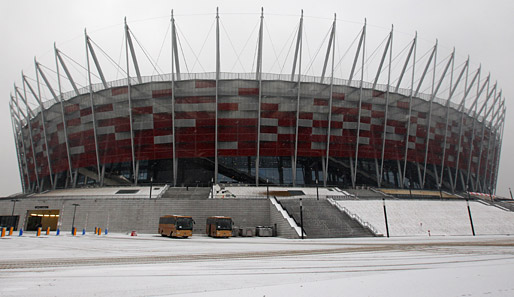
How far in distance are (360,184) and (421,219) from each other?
66.3 feet

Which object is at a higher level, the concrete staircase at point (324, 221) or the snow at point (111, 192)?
the snow at point (111, 192)

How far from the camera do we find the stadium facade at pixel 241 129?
5097 centimetres

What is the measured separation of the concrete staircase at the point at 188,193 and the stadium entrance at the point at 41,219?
14.6 metres

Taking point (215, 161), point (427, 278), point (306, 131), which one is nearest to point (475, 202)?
point (306, 131)

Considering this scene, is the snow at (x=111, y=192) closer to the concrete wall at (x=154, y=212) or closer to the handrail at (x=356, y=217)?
the concrete wall at (x=154, y=212)

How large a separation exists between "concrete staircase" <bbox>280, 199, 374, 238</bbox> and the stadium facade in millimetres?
15206

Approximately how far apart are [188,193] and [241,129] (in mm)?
12962

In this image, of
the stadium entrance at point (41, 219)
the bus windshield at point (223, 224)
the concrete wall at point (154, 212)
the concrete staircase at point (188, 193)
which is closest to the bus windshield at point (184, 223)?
the bus windshield at point (223, 224)

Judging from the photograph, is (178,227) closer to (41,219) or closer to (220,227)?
(220,227)

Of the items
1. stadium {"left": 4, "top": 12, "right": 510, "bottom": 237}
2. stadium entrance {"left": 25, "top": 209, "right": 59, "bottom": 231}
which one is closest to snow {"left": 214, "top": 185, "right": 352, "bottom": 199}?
stadium {"left": 4, "top": 12, "right": 510, "bottom": 237}

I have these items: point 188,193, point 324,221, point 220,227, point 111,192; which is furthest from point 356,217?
point 111,192

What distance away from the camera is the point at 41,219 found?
148 feet

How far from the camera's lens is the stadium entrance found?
142 feet

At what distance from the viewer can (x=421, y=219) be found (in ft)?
118
